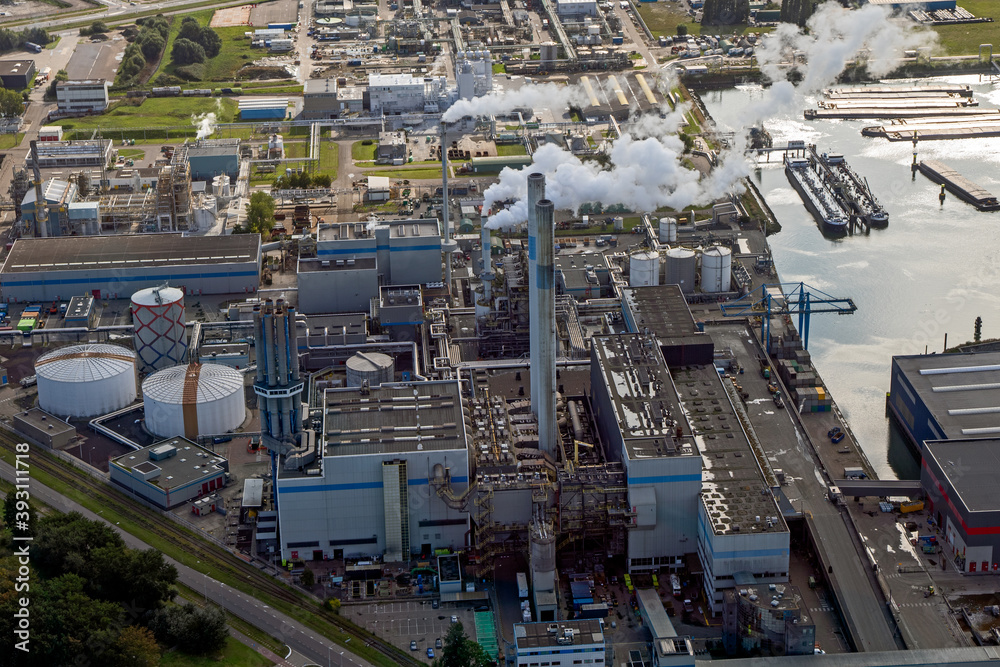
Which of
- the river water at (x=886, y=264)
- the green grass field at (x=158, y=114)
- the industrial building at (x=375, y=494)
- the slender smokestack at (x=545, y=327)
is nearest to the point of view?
the industrial building at (x=375, y=494)

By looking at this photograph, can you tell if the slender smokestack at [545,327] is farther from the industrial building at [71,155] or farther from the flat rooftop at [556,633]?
the industrial building at [71,155]

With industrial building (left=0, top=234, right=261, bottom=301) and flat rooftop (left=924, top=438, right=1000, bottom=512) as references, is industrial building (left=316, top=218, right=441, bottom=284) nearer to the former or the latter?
industrial building (left=0, top=234, right=261, bottom=301)

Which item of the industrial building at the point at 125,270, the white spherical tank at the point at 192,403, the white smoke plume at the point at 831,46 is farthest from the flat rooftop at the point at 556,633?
the white smoke plume at the point at 831,46

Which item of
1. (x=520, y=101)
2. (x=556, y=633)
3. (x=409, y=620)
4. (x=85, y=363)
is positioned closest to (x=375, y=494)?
(x=409, y=620)

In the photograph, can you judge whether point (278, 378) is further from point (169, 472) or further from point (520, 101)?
point (520, 101)

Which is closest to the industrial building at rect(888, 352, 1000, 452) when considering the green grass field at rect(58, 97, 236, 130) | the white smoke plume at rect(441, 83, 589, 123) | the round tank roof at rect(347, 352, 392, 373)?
the round tank roof at rect(347, 352, 392, 373)

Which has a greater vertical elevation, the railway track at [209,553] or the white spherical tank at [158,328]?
the white spherical tank at [158,328]

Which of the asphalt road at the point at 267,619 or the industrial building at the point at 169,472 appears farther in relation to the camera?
the industrial building at the point at 169,472
